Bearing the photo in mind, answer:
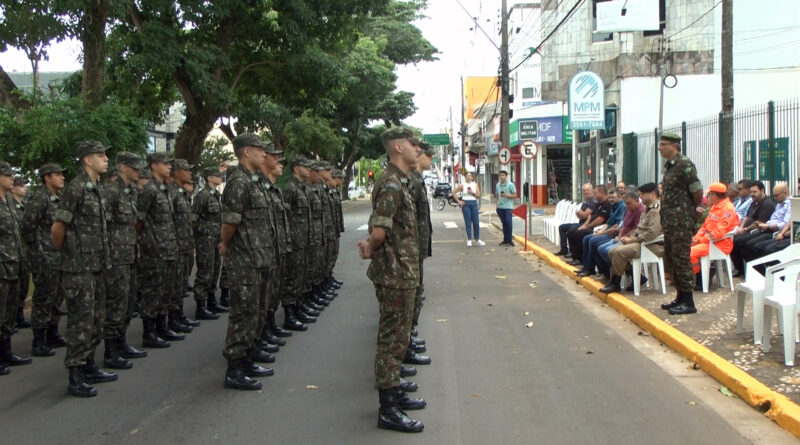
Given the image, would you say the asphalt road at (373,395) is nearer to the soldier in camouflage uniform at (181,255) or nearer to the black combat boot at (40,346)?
the black combat boot at (40,346)

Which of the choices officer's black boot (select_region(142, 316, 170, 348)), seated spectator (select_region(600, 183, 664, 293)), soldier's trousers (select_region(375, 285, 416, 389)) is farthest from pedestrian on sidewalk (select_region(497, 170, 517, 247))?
soldier's trousers (select_region(375, 285, 416, 389))

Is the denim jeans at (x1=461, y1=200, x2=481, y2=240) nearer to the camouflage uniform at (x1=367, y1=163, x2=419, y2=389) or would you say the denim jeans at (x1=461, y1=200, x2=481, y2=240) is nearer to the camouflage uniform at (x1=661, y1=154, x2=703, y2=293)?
the camouflage uniform at (x1=661, y1=154, x2=703, y2=293)

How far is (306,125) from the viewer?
31672mm

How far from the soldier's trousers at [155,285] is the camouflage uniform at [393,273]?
3539 millimetres

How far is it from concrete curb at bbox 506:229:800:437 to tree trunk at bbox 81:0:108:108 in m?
9.15

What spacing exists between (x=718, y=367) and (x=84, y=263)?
17.3 feet

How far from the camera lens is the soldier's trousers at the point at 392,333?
15.9 ft

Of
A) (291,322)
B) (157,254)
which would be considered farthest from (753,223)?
(157,254)

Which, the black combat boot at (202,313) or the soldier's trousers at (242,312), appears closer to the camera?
the soldier's trousers at (242,312)

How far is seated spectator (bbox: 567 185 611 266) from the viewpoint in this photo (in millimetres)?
12016

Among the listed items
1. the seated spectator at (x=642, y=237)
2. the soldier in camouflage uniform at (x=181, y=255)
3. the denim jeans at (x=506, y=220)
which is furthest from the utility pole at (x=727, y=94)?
the soldier in camouflage uniform at (x=181, y=255)

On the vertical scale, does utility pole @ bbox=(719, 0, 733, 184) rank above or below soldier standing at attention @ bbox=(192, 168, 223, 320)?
above

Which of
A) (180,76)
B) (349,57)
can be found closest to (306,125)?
(349,57)

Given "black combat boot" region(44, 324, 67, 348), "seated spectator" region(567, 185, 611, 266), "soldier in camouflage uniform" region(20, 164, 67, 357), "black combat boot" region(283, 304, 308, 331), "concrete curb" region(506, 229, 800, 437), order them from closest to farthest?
"concrete curb" region(506, 229, 800, 437) → "soldier in camouflage uniform" region(20, 164, 67, 357) → "black combat boot" region(44, 324, 67, 348) → "black combat boot" region(283, 304, 308, 331) → "seated spectator" region(567, 185, 611, 266)
